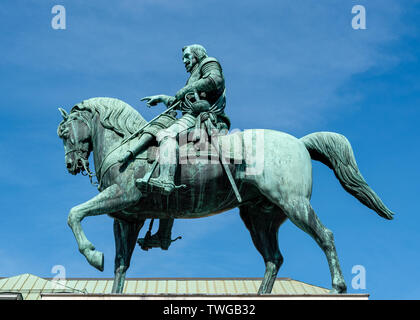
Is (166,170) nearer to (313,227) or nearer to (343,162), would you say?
(313,227)

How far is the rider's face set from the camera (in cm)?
1822

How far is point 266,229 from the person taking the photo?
17672 mm

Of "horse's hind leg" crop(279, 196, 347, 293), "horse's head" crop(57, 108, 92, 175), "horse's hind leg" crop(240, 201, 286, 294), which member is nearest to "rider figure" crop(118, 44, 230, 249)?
"horse's head" crop(57, 108, 92, 175)

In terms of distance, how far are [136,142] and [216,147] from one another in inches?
64.8

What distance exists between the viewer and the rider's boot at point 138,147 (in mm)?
16812

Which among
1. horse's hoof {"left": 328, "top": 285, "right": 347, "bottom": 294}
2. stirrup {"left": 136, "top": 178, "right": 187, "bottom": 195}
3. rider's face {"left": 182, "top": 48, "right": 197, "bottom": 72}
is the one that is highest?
rider's face {"left": 182, "top": 48, "right": 197, "bottom": 72}

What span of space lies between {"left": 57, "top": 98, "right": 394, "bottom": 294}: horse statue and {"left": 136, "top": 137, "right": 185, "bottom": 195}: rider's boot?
306mm

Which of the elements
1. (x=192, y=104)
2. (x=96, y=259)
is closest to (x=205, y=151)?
(x=192, y=104)

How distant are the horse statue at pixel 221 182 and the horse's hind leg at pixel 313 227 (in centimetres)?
2

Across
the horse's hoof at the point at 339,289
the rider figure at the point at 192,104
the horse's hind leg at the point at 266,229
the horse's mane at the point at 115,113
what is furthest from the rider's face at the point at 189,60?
the horse's hoof at the point at 339,289

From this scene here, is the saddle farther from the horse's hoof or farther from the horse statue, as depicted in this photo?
the horse's hoof

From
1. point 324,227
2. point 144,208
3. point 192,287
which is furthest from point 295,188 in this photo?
point 192,287

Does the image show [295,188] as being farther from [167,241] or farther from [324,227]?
[167,241]

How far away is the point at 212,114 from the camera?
57.5 feet
